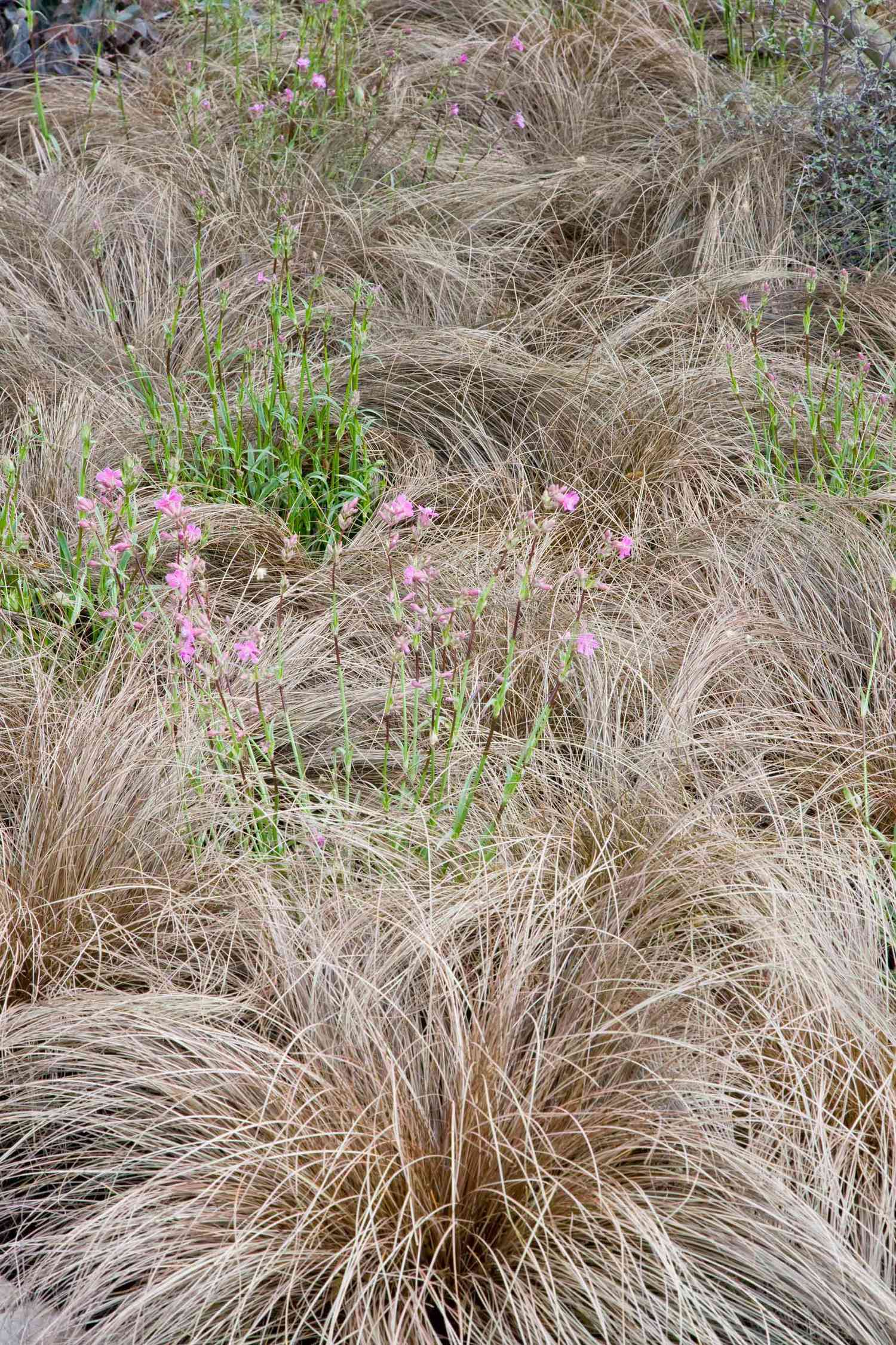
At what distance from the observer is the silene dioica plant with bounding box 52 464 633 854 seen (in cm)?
195

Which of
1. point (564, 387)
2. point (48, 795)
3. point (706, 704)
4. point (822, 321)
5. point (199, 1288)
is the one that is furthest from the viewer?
point (822, 321)

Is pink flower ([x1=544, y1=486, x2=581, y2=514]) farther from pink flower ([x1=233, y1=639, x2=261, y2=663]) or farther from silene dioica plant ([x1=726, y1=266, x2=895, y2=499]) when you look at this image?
silene dioica plant ([x1=726, y1=266, x2=895, y2=499])

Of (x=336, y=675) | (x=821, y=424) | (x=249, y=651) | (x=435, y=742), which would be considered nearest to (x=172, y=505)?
(x=249, y=651)

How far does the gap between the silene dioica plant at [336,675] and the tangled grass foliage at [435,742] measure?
2 cm

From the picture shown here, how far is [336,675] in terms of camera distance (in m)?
2.68

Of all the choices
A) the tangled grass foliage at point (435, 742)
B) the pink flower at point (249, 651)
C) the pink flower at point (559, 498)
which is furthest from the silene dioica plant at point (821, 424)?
the pink flower at point (249, 651)

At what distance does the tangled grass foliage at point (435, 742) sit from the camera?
1598mm

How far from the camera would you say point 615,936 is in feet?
5.87

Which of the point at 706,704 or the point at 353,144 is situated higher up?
the point at 353,144

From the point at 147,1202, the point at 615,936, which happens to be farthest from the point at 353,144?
the point at 147,1202

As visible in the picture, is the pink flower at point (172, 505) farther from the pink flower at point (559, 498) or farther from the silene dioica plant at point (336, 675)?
the pink flower at point (559, 498)

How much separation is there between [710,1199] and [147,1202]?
69cm

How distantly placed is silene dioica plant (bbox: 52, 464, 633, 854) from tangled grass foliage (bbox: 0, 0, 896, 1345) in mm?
21

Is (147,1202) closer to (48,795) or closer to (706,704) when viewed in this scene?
(48,795)
